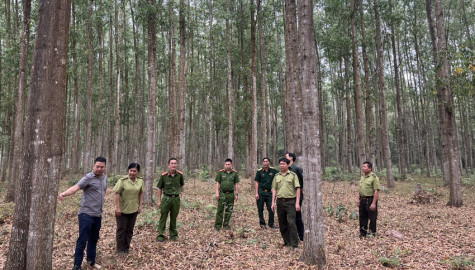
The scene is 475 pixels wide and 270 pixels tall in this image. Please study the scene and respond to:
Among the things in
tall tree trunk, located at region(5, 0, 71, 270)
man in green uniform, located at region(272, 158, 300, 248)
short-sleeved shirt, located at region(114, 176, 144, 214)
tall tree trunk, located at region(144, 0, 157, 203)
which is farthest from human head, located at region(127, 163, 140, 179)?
tall tree trunk, located at region(144, 0, 157, 203)

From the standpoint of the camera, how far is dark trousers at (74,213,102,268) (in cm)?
409

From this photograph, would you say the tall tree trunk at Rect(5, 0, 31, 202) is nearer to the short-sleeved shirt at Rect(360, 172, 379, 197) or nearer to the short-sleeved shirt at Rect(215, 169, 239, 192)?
the short-sleeved shirt at Rect(215, 169, 239, 192)

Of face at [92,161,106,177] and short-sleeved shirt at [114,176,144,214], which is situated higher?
face at [92,161,106,177]

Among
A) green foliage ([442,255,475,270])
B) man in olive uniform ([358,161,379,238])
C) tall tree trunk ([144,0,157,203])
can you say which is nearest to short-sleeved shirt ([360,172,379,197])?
man in olive uniform ([358,161,379,238])

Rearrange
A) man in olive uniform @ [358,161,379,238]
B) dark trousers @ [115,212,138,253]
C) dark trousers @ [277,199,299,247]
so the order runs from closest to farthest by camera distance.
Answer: dark trousers @ [115,212,138,253]
dark trousers @ [277,199,299,247]
man in olive uniform @ [358,161,379,238]

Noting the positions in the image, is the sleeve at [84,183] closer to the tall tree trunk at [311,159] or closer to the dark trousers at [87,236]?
the dark trousers at [87,236]

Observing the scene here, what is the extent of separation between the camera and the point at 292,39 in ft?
30.6

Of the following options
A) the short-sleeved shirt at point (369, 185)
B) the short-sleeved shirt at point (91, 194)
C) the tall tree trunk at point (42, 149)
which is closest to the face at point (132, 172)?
the short-sleeved shirt at point (91, 194)

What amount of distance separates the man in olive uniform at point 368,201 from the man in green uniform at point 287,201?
189cm

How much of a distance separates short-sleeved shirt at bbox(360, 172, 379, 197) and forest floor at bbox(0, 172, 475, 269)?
3.47 ft

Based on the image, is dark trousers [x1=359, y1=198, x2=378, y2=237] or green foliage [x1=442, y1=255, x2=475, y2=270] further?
dark trousers [x1=359, y1=198, x2=378, y2=237]

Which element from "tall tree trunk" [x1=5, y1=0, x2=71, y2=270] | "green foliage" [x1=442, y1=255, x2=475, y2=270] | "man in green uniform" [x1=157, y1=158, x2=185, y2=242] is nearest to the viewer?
"tall tree trunk" [x1=5, y1=0, x2=71, y2=270]

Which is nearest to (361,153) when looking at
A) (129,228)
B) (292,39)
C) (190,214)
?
(292,39)

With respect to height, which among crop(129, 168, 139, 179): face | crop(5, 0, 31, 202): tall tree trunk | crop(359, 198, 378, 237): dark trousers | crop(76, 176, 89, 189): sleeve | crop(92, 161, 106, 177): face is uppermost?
crop(5, 0, 31, 202): tall tree trunk
